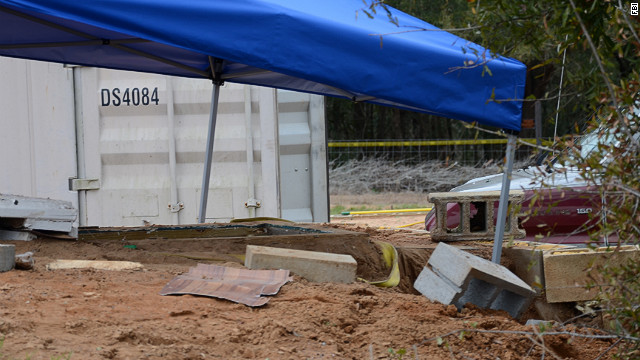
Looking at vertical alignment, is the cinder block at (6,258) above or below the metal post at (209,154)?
below

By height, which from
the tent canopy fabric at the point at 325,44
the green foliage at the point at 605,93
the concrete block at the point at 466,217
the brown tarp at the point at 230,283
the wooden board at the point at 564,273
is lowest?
the wooden board at the point at 564,273

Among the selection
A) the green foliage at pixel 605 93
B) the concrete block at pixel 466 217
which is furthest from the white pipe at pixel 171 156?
the green foliage at pixel 605 93

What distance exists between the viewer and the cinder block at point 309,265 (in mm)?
4844

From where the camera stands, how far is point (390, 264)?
582 cm

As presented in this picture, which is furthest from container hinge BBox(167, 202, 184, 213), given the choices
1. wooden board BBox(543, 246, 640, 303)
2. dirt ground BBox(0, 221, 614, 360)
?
wooden board BBox(543, 246, 640, 303)

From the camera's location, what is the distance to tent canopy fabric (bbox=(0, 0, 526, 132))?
451 centimetres

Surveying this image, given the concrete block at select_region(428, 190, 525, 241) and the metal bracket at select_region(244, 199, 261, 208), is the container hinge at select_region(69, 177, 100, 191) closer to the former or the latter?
the metal bracket at select_region(244, 199, 261, 208)

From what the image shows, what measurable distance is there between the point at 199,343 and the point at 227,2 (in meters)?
2.31

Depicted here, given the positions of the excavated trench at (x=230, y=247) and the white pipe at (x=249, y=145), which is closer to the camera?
the excavated trench at (x=230, y=247)

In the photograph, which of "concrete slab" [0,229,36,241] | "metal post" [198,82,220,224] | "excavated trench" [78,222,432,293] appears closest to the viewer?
"excavated trench" [78,222,432,293]

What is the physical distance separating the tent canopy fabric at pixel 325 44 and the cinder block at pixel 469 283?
1025 mm

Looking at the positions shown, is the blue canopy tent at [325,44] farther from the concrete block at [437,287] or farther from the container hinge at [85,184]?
the container hinge at [85,184]

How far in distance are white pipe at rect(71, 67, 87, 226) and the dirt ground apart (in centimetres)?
296

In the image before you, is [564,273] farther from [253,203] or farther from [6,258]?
[6,258]
